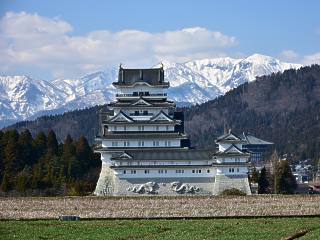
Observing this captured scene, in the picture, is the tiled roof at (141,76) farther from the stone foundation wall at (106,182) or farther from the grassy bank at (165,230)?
the grassy bank at (165,230)

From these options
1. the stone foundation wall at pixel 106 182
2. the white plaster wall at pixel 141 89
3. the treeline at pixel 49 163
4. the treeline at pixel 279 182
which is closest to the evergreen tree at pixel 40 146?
the treeline at pixel 49 163

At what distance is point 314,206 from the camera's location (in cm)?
4041

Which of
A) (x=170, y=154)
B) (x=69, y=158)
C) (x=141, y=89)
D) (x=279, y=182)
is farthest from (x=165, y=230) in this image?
(x=141, y=89)

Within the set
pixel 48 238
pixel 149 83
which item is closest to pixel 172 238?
pixel 48 238

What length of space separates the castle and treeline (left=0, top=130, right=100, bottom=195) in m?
2.59

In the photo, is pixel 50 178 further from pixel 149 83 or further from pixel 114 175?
pixel 149 83

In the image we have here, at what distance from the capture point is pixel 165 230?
28609 mm

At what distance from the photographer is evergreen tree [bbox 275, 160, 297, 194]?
61.1 meters

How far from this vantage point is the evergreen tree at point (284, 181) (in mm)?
61141

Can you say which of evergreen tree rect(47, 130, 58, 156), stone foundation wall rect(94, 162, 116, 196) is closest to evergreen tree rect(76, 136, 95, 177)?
evergreen tree rect(47, 130, 58, 156)

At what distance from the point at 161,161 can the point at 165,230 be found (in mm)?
32931

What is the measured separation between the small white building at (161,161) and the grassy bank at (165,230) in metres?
28.4

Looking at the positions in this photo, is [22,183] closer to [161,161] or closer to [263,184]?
[161,161]

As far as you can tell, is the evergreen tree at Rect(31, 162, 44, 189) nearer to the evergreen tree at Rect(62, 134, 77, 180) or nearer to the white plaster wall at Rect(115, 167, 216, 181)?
the evergreen tree at Rect(62, 134, 77, 180)
